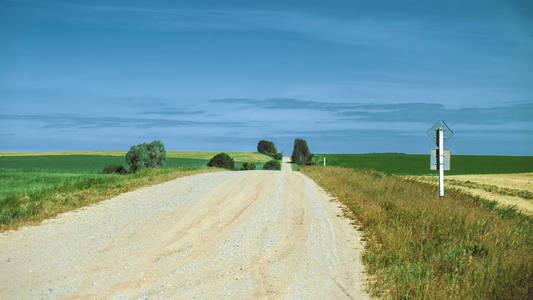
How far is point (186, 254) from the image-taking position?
26.4 feet

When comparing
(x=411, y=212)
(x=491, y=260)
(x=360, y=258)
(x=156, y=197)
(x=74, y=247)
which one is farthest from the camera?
(x=156, y=197)

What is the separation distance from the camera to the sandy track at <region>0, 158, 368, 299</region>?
245 inches

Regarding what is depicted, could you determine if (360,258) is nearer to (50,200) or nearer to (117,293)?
(117,293)

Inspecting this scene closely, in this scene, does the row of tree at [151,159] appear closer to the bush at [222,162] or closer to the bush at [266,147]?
the bush at [222,162]

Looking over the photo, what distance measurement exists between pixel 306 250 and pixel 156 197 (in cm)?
905

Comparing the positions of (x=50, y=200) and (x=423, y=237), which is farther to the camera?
(x=50, y=200)

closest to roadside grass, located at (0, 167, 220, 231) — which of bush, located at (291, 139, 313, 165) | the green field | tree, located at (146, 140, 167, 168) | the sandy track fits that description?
the sandy track

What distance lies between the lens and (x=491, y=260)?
24.4 feet

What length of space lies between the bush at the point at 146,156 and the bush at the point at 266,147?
7714 centimetres

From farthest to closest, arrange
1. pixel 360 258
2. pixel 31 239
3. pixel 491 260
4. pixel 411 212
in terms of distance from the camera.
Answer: pixel 411 212 → pixel 31 239 → pixel 360 258 → pixel 491 260

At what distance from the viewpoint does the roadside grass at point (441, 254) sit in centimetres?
609

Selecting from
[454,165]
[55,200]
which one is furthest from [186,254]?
[454,165]

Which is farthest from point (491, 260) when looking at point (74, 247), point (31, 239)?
point (31, 239)

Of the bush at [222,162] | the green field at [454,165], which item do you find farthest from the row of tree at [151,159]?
the green field at [454,165]
